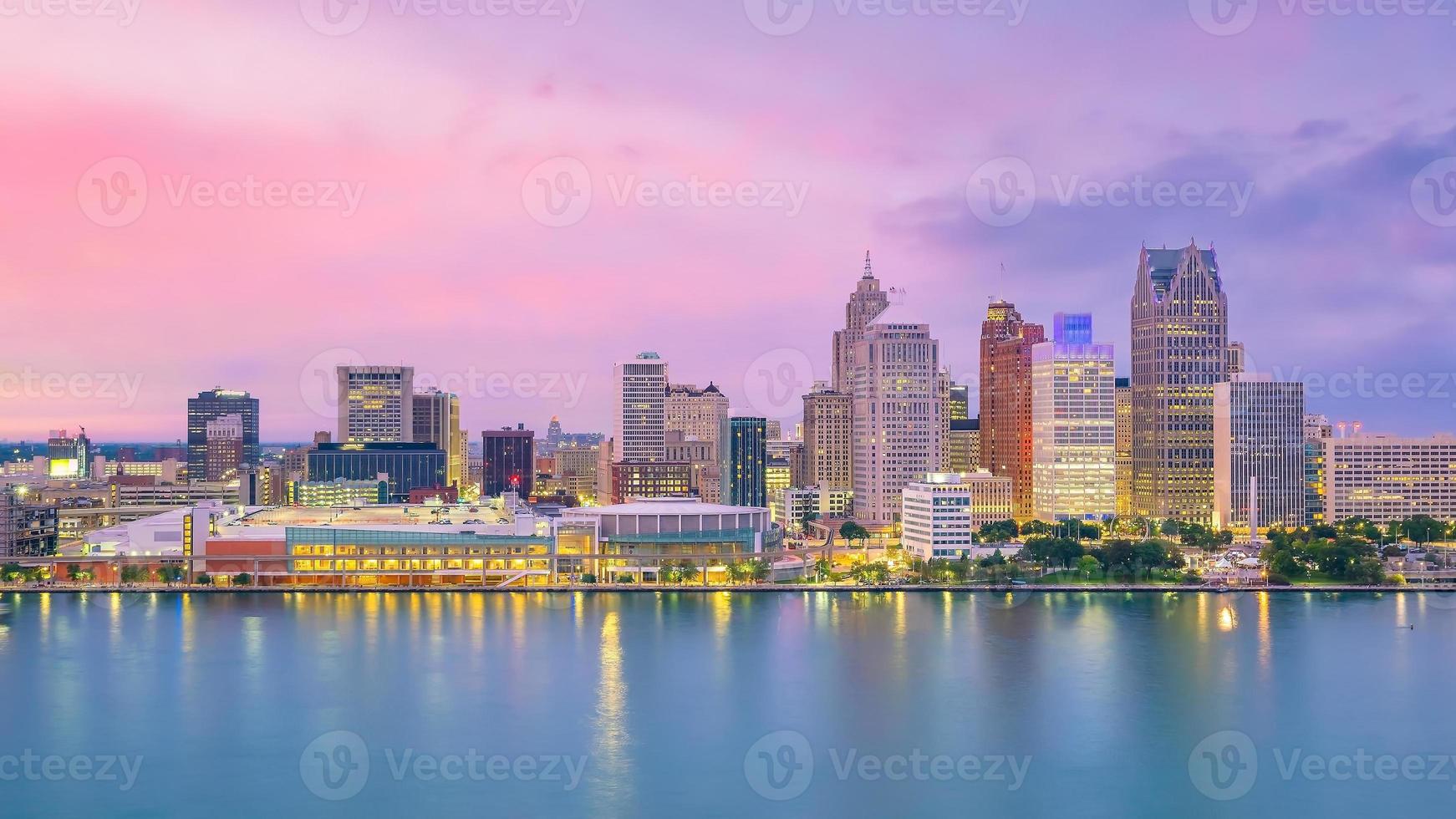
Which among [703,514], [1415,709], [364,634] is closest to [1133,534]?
[703,514]

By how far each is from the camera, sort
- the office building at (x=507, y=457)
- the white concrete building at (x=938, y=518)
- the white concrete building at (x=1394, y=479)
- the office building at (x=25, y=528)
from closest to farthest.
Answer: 1. the office building at (x=25, y=528)
2. the white concrete building at (x=938, y=518)
3. the white concrete building at (x=1394, y=479)
4. the office building at (x=507, y=457)

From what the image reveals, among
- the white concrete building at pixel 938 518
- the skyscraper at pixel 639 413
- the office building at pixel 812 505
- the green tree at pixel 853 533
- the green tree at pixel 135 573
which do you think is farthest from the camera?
the skyscraper at pixel 639 413

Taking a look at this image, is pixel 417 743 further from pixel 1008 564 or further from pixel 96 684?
pixel 1008 564

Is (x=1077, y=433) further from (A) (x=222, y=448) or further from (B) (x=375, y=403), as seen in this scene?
(A) (x=222, y=448)

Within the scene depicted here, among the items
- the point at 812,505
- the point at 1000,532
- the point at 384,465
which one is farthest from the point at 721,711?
the point at 384,465

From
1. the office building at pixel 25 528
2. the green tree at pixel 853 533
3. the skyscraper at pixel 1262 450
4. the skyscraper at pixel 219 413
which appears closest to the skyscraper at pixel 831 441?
the green tree at pixel 853 533

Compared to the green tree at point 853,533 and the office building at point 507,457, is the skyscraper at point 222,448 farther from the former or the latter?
the green tree at point 853,533
